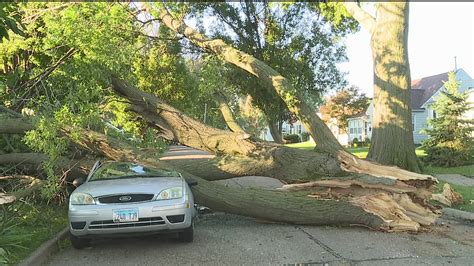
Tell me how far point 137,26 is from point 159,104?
552 centimetres

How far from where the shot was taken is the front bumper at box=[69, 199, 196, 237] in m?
6.89

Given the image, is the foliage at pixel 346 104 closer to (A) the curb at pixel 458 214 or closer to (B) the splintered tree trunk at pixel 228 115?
(B) the splintered tree trunk at pixel 228 115

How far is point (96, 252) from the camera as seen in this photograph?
7.30m

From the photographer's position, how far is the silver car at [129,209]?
271 inches

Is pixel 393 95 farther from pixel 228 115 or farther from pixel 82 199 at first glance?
pixel 82 199

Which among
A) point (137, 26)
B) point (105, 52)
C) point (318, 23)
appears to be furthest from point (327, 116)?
point (105, 52)

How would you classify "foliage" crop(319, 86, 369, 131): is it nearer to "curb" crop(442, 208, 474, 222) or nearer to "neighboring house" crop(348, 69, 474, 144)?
"neighboring house" crop(348, 69, 474, 144)

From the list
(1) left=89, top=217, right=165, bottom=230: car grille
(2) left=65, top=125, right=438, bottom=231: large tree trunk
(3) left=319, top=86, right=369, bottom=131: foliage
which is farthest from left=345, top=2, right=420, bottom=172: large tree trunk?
(3) left=319, top=86, right=369, bottom=131: foliage

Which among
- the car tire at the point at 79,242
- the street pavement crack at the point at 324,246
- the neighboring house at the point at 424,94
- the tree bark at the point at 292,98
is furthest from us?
the neighboring house at the point at 424,94

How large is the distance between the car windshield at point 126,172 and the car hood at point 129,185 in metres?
0.29

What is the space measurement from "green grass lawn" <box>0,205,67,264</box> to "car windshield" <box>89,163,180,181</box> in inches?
46.6

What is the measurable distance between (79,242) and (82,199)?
0.72 m

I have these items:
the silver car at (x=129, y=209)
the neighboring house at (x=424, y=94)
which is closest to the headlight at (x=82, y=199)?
the silver car at (x=129, y=209)

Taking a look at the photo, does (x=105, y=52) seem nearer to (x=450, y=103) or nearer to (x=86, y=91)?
(x=86, y=91)
